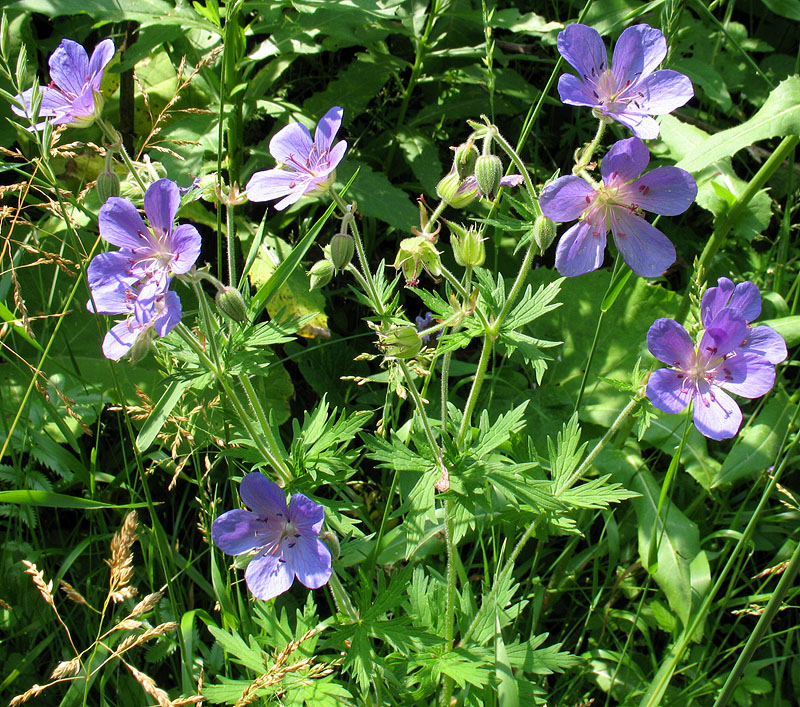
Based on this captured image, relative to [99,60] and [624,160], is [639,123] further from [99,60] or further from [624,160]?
[99,60]

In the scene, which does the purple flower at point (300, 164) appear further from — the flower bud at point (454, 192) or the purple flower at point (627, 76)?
the purple flower at point (627, 76)

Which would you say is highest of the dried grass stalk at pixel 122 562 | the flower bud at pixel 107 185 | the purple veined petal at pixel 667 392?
the flower bud at pixel 107 185

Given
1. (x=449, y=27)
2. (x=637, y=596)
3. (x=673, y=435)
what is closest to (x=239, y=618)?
(x=637, y=596)

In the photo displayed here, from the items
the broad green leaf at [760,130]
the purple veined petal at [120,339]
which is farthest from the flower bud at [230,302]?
the broad green leaf at [760,130]

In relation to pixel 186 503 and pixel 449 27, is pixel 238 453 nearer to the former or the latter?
pixel 186 503

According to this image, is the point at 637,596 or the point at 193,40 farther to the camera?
the point at 193,40

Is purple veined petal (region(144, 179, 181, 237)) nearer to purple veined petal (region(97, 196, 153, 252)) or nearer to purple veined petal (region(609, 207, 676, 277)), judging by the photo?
purple veined petal (region(97, 196, 153, 252))
